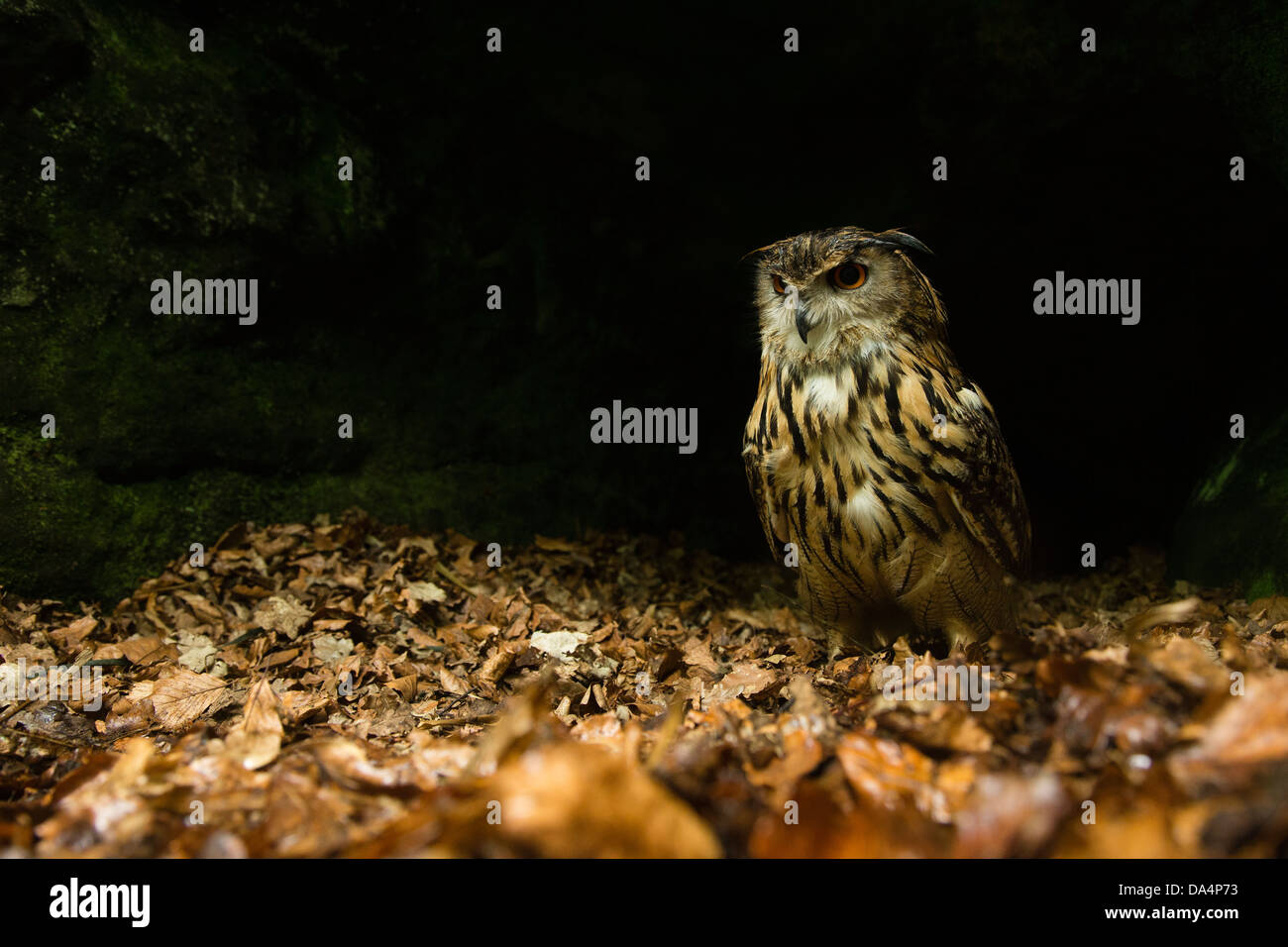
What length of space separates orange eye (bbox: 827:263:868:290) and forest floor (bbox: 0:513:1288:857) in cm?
164

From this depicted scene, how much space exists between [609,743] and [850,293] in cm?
226

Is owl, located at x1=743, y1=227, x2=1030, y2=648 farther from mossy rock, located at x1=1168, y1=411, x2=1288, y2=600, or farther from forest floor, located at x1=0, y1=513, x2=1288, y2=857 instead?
mossy rock, located at x1=1168, y1=411, x2=1288, y2=600

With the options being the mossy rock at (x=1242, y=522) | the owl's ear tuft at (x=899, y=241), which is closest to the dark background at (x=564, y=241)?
the mossy rock at (x=1242, y=522)

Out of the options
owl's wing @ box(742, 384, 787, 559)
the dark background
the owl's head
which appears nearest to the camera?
the owl's head

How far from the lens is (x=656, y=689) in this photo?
2846 millimetres

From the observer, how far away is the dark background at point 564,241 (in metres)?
3.65

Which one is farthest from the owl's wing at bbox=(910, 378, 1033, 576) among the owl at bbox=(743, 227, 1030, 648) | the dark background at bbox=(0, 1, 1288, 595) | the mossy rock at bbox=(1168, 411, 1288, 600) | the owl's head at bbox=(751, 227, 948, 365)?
the mossy rock at bbox=(1168, 411, 1288, 600)

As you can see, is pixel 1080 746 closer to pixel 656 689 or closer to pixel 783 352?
pixel 656 689

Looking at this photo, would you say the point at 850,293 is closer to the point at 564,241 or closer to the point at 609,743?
the point at 609,743

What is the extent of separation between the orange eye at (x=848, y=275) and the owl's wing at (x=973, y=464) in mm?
522

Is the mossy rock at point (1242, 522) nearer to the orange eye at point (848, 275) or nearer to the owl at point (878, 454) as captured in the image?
the owl at point (878, 454)

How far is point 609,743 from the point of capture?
6.01 ft

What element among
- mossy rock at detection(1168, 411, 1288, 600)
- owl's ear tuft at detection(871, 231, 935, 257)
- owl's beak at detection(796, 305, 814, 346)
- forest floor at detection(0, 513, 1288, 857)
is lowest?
forest floor at detection(0, 513, 1288, 857)

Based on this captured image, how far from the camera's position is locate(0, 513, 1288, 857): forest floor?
111 cm
